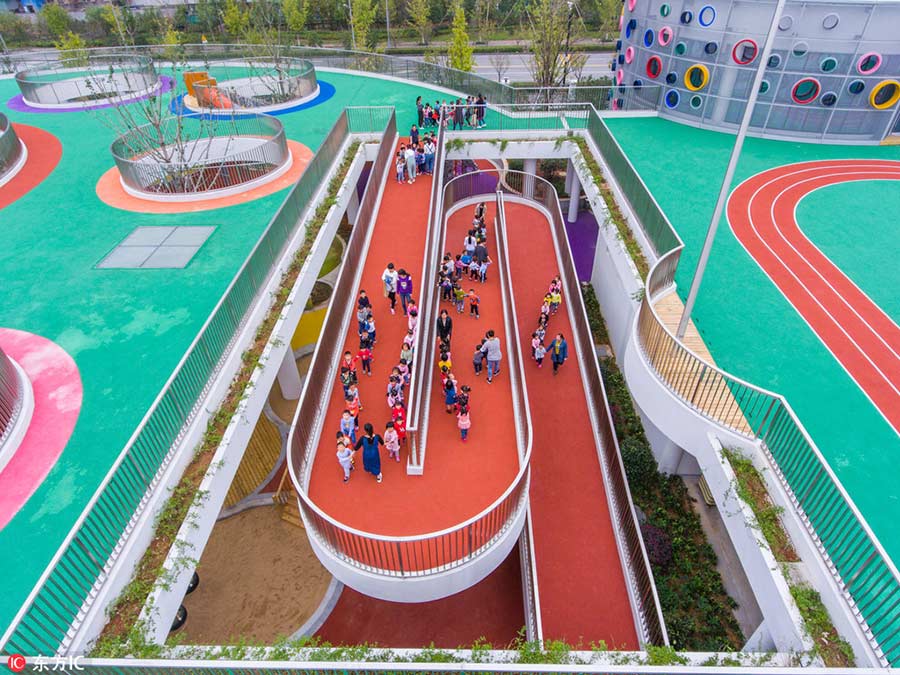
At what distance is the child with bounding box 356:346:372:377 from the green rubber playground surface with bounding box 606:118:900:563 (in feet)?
27.7

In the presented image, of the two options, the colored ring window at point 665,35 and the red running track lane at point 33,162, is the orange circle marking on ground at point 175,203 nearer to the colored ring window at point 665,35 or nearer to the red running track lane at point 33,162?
the red running track lane at point 33,162

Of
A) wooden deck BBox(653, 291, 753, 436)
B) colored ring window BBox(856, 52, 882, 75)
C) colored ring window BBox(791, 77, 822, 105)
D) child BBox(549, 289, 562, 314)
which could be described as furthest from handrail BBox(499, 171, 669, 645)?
colored ring window BBox(856, 52, 882, 75)

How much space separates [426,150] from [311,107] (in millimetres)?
9873

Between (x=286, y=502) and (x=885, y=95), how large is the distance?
27025 millimetres

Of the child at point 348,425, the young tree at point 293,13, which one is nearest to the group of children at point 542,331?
the child at point 348,425

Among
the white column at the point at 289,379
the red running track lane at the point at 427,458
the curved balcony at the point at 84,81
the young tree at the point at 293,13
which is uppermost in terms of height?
the young tree at the point at 293,13

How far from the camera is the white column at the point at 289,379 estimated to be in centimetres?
1842

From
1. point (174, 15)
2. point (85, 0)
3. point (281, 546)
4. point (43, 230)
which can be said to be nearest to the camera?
point (281, 546)

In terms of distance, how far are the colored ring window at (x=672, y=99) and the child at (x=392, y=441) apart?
73.7 feet

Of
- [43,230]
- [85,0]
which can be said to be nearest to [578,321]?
[43,230]

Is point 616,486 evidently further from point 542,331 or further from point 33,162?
point 33,162

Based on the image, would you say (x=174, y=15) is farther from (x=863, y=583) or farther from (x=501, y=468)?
(x=863, y=583)

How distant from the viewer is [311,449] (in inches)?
472

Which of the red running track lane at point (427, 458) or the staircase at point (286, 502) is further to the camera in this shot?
the staircase at point (286, 502)
